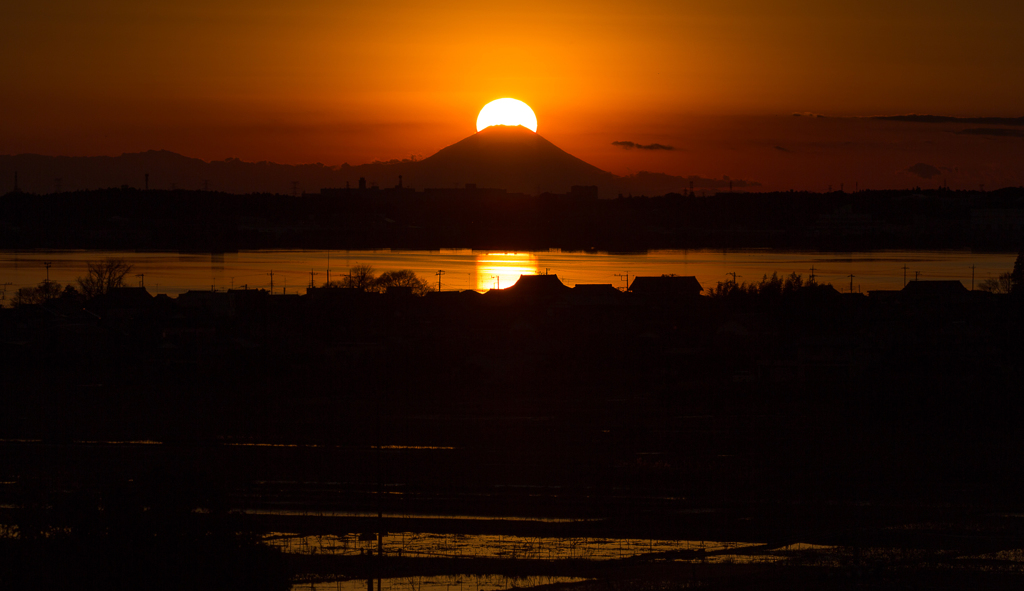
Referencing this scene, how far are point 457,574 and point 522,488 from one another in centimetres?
145

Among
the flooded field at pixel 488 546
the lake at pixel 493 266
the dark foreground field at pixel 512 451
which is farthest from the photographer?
the lake at pixel 493 266

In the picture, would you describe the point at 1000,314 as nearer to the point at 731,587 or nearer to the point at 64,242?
the point at 731,587

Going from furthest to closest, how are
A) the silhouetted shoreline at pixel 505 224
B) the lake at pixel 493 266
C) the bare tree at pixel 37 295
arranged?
the silhouetted shoreline at pixel 505 224, the lake at pixel 493 266, the bare tree at pixel 37 295

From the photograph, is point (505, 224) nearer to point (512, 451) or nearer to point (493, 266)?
point (493, 266)

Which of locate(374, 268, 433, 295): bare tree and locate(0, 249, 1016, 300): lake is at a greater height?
locate(0, 249, 1016, 300): lake

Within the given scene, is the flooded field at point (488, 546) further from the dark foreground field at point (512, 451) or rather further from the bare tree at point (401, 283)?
the bare tree at point (401, 283)

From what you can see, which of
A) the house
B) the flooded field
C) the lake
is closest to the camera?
the flooded field

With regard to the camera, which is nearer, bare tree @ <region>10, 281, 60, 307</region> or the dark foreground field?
the dark foreground field

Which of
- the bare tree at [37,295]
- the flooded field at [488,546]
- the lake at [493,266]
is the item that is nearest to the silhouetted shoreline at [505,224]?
the lake at [493,266]

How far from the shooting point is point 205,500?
341 cm

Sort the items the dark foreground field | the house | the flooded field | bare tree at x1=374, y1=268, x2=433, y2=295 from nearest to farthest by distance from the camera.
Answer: the dark foreground field, the flooded field, the house, bare tree at x1=374, y1=268, x2=433, y2=295

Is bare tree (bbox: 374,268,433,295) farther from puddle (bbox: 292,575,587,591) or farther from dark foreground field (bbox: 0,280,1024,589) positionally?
puddle (bbox: 292,575,587,591)

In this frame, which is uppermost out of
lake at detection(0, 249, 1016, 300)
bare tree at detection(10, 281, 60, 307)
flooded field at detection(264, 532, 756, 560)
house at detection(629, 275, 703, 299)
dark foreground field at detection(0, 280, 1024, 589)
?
lake at detection(0, 249, 1016, 300)

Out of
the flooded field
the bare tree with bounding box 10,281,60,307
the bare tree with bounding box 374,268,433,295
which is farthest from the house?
the flooded field
